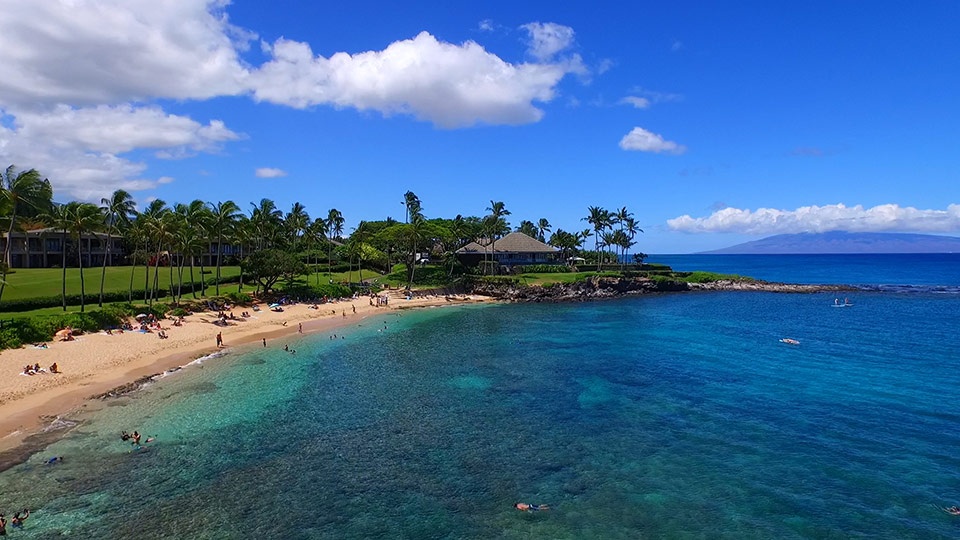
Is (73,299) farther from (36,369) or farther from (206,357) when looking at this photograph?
(36,369)

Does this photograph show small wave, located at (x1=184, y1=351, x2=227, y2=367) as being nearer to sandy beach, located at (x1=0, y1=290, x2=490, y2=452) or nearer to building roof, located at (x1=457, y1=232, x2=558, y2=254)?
sandy beach, located at (x1=0, y1=290, x2=490, y2=452)

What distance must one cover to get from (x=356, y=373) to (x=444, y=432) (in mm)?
15001

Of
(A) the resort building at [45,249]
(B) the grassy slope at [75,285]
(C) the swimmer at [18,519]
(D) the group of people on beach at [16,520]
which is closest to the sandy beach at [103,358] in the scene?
(D) the group of people on beach at [16,520]

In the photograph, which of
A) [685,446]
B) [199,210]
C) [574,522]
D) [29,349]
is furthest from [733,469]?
[199,210]

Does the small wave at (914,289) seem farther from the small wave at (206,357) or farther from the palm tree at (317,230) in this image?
the small wave at (206,357)

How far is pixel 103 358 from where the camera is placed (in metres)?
39.4

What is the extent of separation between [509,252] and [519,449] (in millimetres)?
82715

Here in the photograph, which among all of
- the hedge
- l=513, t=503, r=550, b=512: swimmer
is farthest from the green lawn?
l=513, t=503, r=550, b=512: swimmer

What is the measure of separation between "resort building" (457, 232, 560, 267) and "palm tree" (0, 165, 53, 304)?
68.4 metres

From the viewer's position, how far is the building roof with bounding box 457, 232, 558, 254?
104688 millimetres

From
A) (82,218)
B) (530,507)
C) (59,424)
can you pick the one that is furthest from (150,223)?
(530,507)

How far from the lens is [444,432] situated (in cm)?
2691

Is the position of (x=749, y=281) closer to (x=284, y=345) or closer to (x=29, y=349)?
(x=284, y=345)

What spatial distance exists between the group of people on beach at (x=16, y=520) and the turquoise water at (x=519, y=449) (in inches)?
12.3
